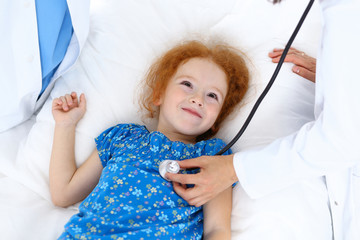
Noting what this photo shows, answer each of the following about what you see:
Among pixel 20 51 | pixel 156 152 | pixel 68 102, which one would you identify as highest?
pixel 20 51

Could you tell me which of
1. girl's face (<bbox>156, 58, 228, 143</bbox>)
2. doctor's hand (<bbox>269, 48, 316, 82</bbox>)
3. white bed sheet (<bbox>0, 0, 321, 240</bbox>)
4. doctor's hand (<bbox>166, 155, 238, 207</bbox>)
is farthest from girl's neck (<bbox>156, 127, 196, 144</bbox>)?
doctor's hand (<bbox>269, 48, 316, 82</bbox>)

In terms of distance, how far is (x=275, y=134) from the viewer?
1.17 meters

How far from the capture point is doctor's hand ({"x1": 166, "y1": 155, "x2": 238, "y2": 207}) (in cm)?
101

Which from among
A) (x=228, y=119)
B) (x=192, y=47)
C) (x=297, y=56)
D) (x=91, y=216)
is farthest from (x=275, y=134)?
(x=91, y=216)

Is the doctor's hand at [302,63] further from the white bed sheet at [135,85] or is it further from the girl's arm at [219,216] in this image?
the girl's arm at [219,216]

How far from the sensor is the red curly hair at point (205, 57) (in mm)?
1332

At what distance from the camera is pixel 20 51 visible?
1.20m

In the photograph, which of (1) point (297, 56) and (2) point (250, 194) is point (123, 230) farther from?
(1) point (297, 56)

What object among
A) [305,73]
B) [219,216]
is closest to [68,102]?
[219,216]

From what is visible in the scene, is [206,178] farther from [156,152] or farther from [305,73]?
[305,73]

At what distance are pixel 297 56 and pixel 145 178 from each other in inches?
26.6

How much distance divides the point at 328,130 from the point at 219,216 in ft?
A: 1.22

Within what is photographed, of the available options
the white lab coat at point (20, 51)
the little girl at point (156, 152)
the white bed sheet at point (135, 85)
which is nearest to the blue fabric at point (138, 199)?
the little girl at point (156, 152)

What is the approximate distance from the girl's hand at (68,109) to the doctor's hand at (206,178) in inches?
16.4
